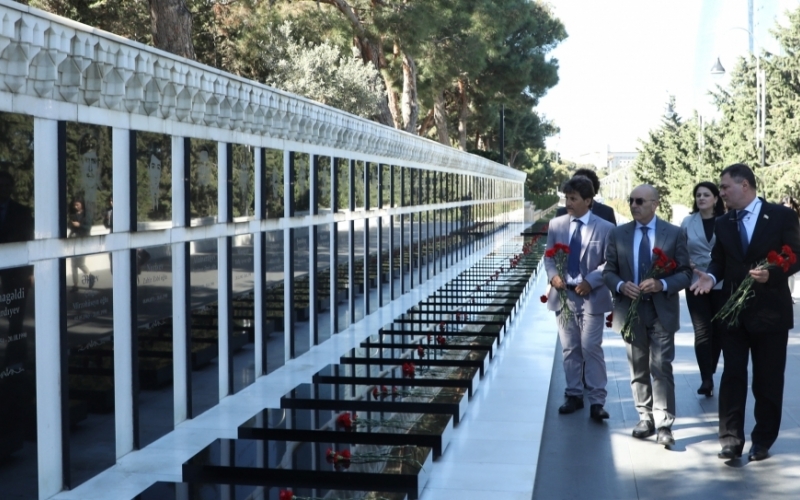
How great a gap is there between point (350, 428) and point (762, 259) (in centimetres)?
297

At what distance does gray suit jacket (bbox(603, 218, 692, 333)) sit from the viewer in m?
7.19

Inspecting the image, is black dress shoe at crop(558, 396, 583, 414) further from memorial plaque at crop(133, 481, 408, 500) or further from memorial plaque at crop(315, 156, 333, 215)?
memorial plaque at crop(315, 156, 333, 215)

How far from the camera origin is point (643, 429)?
7445mm

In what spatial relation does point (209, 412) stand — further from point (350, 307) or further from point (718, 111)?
point (718, 111)

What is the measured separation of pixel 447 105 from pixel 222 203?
144ft

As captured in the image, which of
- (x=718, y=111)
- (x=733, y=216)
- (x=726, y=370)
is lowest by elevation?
(x=726, y=370)

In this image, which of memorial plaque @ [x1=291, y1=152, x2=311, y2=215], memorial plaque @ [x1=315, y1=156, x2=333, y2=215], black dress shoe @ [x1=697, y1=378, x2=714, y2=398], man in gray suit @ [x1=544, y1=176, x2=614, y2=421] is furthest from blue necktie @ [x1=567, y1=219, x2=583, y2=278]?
memorial plaque @ [x1=315, y1=156, x2=333, y2=215]

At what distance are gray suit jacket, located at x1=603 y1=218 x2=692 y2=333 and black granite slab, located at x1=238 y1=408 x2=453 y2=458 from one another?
1520 mm

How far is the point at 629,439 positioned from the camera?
294 inches

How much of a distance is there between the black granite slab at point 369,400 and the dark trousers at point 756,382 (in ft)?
6.49

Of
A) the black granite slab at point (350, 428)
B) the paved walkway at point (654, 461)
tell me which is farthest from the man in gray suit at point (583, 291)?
the black granite slab at point (350, 428)

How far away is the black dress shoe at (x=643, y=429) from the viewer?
7445mm

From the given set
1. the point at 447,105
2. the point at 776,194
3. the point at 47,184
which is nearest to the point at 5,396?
the point at 47,184

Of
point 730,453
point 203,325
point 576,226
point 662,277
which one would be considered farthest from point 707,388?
point 203,325
